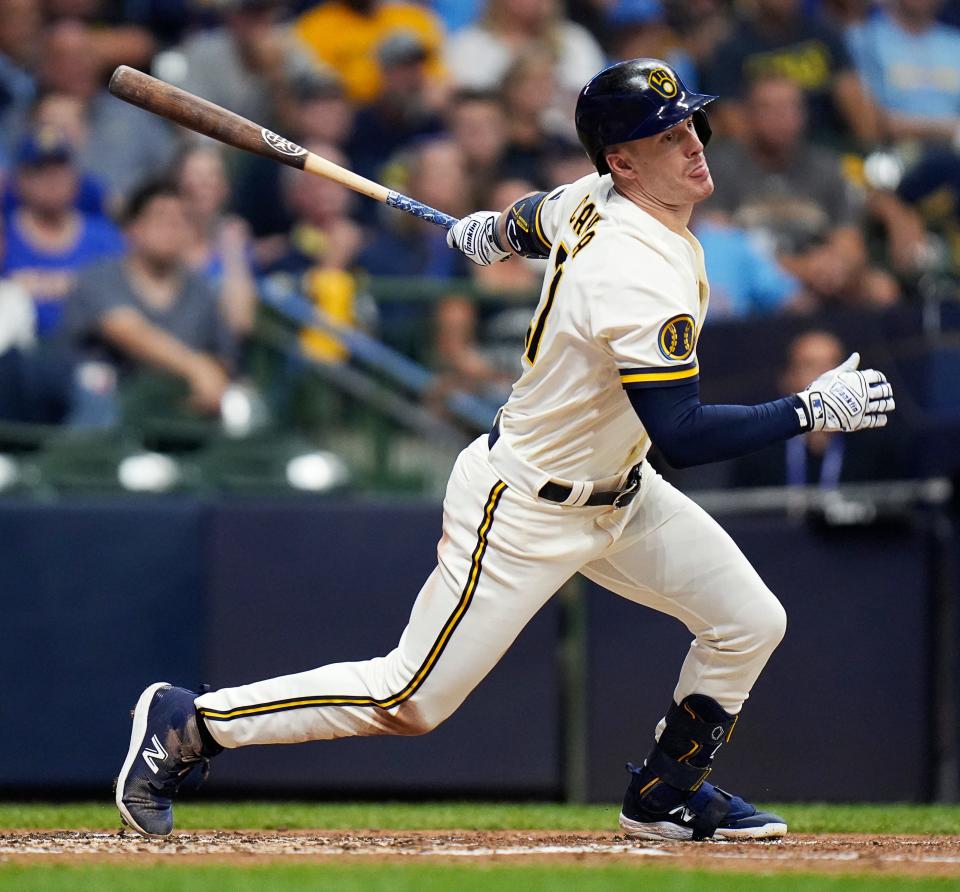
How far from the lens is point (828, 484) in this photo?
6.49 m

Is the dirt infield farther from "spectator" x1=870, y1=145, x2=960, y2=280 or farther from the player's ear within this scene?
"spectator" x1=870, y1=145, x2=960, y2=280

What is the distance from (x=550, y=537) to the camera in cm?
402

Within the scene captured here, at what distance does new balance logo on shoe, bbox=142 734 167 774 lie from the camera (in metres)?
4.17

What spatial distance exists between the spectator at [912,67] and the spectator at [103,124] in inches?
153

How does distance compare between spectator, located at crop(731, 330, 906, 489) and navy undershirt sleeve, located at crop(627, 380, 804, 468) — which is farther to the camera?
spectator, located at crop(731, 330, 906, 489)

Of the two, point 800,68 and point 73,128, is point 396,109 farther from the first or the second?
point 800,68

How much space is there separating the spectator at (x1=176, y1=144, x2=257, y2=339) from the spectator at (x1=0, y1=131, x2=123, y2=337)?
1.22 ft

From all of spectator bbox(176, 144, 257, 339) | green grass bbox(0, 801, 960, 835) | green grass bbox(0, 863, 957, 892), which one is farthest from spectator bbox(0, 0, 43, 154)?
green grass bbox(0, 863, 957, 892)

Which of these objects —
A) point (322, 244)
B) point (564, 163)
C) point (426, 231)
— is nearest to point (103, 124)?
point (322, 244)

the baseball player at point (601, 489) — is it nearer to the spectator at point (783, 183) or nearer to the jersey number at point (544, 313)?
the jersey number at point (544, 313)

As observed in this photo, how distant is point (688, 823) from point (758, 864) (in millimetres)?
574

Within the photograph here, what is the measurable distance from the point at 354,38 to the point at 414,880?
650 cm

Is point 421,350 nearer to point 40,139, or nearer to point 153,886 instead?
Answer: point 40,139

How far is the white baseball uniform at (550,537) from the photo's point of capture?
3939 millimetres
